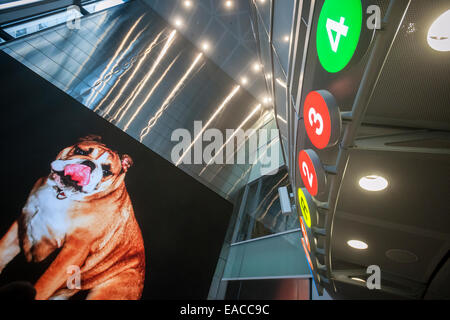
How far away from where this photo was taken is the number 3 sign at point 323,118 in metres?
1.82

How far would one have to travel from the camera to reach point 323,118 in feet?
6.50

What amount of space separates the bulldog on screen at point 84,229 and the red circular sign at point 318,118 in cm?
717

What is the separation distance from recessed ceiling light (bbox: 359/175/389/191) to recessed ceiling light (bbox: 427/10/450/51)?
144cm

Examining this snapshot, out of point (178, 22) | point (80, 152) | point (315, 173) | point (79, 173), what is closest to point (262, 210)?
point (79, 173)

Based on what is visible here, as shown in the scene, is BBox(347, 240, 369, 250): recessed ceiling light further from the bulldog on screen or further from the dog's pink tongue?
the dog's pink tongue

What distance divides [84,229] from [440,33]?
8.34m

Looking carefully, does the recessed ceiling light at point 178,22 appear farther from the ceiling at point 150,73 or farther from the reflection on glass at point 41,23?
the reflection on glass at point 41,23

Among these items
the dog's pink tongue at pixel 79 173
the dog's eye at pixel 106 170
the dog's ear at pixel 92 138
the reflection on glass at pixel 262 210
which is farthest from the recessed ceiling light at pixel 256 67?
the dog's pink tongue at pixel 79 173

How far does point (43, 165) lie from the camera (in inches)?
274

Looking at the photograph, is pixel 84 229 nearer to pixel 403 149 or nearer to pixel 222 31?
pixel 403 149

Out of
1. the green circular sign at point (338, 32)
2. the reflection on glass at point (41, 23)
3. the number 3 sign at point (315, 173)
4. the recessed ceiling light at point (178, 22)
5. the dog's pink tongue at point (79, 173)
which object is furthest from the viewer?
the recessed ceiling light at point (178, 22)

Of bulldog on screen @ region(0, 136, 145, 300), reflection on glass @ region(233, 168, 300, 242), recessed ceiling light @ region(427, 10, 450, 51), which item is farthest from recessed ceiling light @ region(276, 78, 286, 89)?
bulldog on screen @ region(0, 136, 145, 300)

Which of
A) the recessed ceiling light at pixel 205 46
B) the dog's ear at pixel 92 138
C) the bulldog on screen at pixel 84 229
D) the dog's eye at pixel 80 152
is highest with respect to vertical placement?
the recessed ceiling light at pixel 205 46

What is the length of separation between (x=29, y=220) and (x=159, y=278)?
4.13m
